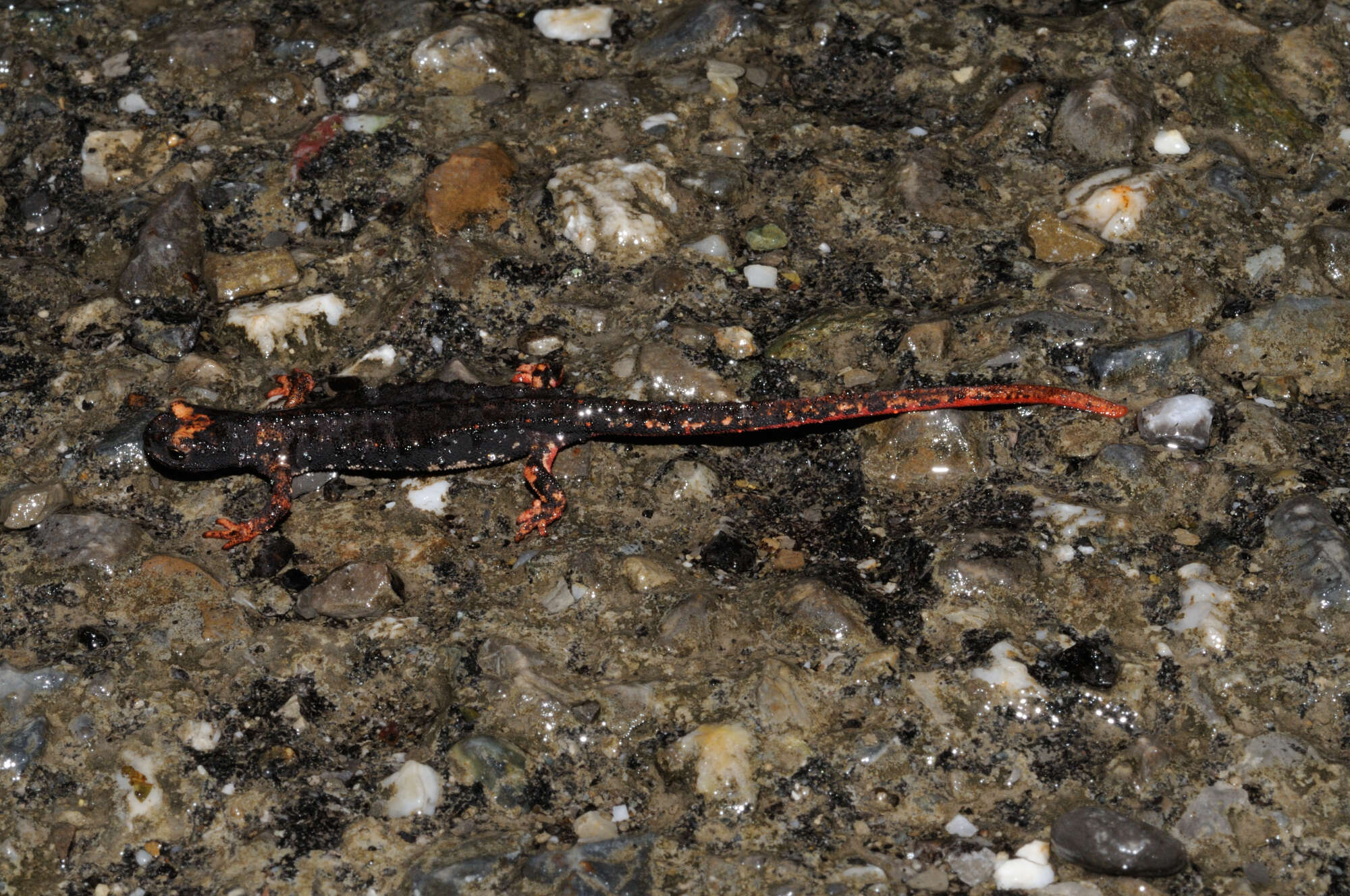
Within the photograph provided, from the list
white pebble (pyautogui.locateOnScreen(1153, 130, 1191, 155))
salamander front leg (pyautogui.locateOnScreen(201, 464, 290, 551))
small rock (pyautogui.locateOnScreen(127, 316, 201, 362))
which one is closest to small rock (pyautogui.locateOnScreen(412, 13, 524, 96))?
small rock (pyautogui.locateOnScreen(127, 316, 201, 362))

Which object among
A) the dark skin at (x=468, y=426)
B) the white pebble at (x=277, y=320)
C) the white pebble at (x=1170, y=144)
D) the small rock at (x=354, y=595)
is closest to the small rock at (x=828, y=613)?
the dark skin at (x=468, y=426)

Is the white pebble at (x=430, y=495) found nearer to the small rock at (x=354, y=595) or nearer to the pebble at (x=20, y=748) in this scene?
the small rock at (x=354, y=595)

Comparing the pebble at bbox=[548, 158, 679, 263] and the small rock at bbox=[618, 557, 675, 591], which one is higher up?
the pebble at bbox=[548, 158, 679, 263]

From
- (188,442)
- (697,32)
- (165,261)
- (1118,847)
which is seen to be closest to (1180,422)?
(1118,847)

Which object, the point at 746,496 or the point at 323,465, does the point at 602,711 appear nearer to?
the point at 746,496

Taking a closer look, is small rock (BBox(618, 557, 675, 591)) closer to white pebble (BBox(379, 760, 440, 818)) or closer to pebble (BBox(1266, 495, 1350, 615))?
white pebble (BBox(379, 760, 440, 818))
